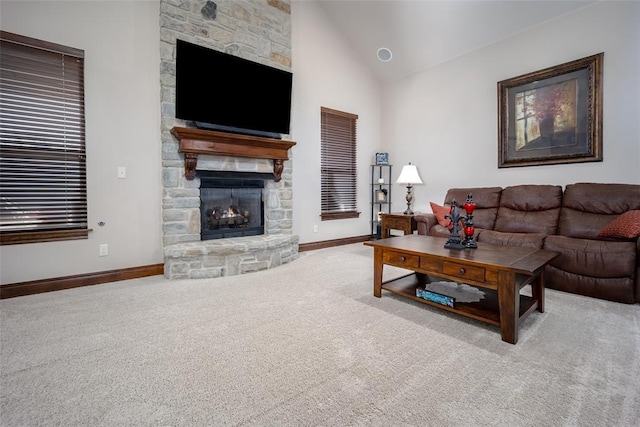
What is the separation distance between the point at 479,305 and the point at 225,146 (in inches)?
122

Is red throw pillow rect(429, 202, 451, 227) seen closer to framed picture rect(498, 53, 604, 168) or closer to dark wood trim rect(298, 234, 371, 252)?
framed picture rect(498, 53, 604, 168)

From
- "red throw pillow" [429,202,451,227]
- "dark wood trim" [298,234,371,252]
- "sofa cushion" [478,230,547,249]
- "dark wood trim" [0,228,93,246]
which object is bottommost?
"dark wood trim" [298,234,371,252]

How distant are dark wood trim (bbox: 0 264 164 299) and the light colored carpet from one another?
0.16 m

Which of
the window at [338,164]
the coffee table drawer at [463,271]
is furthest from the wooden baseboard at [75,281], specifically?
the coffee table drawer at [463,271]

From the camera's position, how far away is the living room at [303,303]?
1.35 meters

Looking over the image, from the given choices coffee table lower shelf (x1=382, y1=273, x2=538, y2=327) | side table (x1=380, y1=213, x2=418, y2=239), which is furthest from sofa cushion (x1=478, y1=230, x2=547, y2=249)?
side table (x1=380, y1=213, x2=418, y2=239)

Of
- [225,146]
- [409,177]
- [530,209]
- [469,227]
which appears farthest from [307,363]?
[409,177]

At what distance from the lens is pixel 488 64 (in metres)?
4.26

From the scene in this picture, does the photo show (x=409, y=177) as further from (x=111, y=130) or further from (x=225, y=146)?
(x=111, y=130)

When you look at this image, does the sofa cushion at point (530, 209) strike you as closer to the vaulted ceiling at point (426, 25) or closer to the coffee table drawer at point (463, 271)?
the coffee table drawer at point (463, 271)

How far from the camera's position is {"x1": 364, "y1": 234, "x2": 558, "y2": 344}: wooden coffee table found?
1834mm

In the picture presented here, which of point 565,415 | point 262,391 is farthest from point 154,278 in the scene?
point 565,415

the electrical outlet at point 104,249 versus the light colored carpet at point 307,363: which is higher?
the electrical outlet at point 104,249

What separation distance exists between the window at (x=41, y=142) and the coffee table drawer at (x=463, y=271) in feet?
11.1
